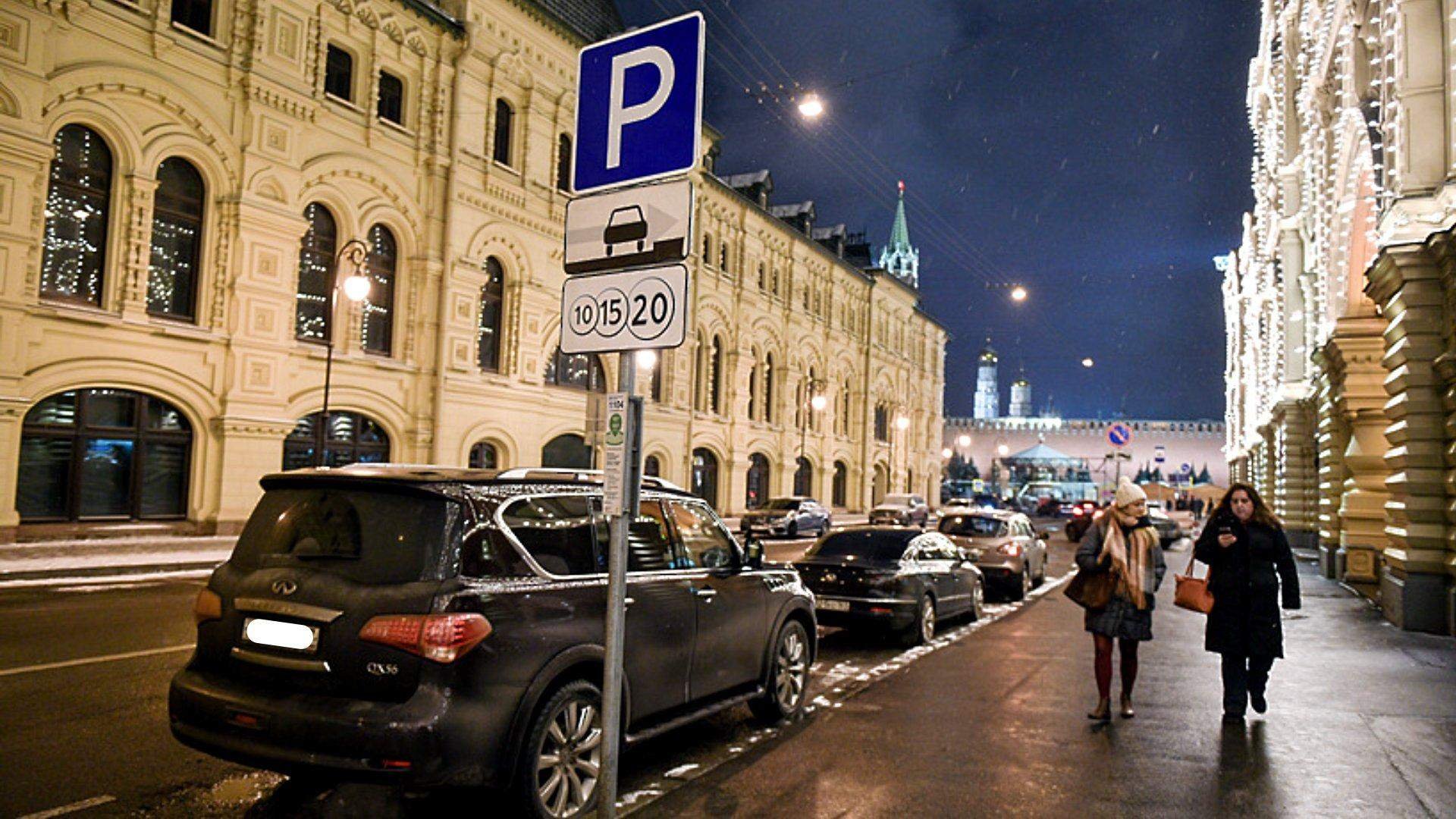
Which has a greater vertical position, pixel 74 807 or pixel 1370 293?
pixel 1370 293

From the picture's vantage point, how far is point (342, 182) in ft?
73.9

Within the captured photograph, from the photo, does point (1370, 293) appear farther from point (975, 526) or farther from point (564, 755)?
point (564, 755)

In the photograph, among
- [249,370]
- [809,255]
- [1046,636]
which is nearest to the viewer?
[1046,636]

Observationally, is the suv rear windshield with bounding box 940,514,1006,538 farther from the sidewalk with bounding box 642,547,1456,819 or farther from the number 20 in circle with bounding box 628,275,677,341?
the number 20 in circle with bounding box 628,275,677,341

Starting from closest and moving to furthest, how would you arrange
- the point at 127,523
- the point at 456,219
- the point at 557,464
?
the point at 127,523, the point at 456,219, the point at 557,464

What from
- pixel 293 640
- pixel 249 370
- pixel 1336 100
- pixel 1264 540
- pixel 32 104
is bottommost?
pixel 293 640

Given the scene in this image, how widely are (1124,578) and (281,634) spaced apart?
20.1 feet

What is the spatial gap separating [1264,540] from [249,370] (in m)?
19.6

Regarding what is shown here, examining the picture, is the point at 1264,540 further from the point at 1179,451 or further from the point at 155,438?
the point at 1179,451


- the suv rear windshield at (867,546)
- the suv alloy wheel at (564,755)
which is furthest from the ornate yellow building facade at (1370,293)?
the suv alloy wheel at (564,755)

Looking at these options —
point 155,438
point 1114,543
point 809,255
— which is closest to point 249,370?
point 155,438

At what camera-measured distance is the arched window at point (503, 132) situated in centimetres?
2733

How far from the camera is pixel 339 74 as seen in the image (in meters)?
23.0

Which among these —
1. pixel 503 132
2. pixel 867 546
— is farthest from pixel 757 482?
pixel 867 546
